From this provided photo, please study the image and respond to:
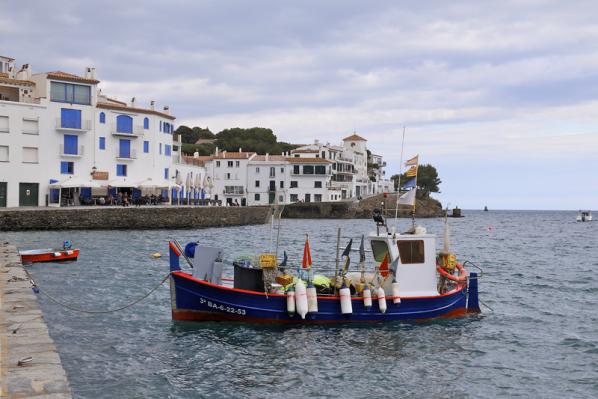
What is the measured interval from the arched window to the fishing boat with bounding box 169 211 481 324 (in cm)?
4871

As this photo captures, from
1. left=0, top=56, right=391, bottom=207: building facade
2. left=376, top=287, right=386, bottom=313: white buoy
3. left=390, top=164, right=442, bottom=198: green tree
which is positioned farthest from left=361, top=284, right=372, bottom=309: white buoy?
left=390, top=164, right=442, bottom=198: green tree

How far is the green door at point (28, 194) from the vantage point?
57.8 m

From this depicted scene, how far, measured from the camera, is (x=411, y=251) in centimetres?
1959

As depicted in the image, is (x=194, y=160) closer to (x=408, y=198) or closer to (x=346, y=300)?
(x=408, y=198)

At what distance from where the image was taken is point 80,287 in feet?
81.3

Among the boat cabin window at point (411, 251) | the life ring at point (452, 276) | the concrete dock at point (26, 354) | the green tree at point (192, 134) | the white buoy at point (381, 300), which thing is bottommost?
the white buoy at point (381, 300)

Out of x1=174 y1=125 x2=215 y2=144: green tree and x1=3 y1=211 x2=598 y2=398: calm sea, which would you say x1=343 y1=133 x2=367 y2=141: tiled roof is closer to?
x1=174 y1=125 x2=215 y2=144: green tree

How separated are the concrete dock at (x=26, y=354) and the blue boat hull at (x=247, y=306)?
4.27 m

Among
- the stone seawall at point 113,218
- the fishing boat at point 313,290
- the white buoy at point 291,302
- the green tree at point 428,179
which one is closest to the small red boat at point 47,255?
the fishing boat at point 313,290

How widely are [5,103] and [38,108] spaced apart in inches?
118

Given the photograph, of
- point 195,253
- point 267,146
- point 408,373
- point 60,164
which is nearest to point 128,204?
point 60,164

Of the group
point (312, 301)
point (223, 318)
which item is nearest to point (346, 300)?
point (312, 301)

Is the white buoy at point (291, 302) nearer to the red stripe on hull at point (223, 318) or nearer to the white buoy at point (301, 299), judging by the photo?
the white buoy at point (301, 299)

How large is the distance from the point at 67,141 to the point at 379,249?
49.0 m
